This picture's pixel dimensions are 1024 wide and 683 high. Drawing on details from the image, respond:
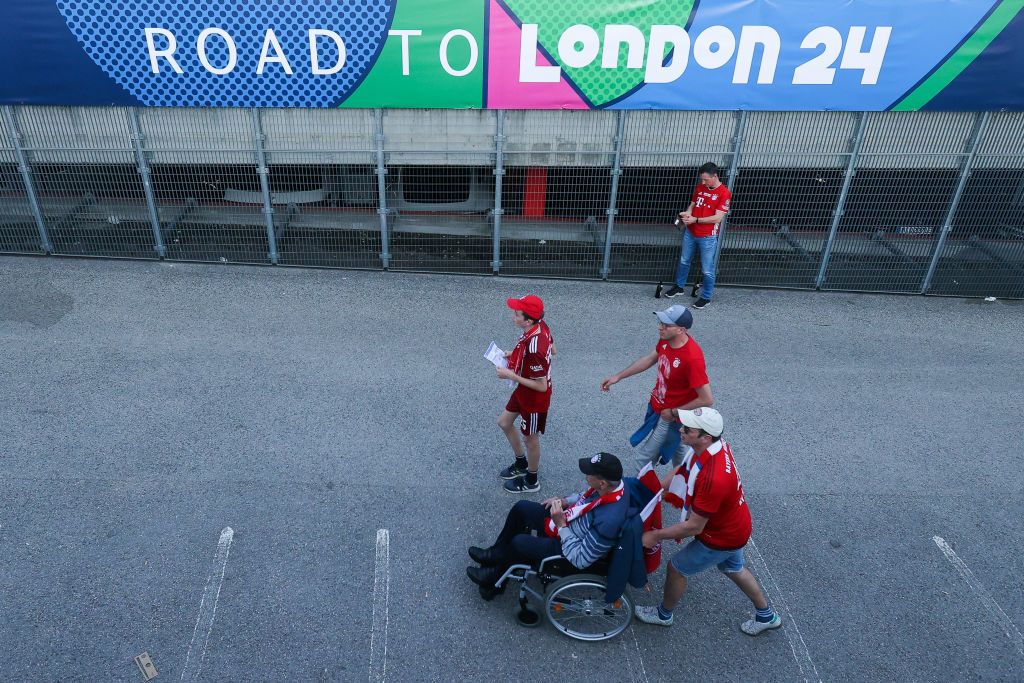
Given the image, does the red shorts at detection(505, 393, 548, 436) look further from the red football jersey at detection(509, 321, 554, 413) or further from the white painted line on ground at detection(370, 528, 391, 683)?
the white painted line on ground at detection(370, 528, 391, 683)

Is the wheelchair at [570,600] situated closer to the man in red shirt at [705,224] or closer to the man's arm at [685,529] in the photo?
the man's arm at [685,529]

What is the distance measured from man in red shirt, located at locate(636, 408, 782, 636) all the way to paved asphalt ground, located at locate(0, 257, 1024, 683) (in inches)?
21.8

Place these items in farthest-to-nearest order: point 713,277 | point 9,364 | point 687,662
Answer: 1. point 713,277
2. point 9,364
3. point 687,662

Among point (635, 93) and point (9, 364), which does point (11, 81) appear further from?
point (635, 93)

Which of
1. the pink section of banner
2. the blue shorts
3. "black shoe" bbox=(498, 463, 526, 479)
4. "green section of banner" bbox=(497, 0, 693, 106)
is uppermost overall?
"green section of banner" bbox=(497, 0, 693, 106)

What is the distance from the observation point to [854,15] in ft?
28.9

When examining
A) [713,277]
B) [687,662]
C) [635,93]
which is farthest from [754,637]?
[635,93]

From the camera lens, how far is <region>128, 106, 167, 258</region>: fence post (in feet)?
29.4

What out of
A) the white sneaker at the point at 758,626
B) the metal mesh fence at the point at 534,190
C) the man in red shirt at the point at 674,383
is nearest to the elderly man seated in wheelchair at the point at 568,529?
the man in red shirt at the point at 674,383

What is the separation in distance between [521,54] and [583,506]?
21.3 ft

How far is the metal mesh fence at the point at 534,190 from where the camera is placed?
9.07 m

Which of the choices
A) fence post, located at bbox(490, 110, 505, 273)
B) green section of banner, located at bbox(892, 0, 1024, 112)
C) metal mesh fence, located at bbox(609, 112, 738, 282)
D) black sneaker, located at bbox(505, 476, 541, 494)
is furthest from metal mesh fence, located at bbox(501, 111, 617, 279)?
black sneaker, located at bbox(505, 476, 541, 494)

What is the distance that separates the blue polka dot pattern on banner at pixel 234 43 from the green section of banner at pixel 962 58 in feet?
21.9

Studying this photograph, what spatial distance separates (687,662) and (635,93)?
6983mm
